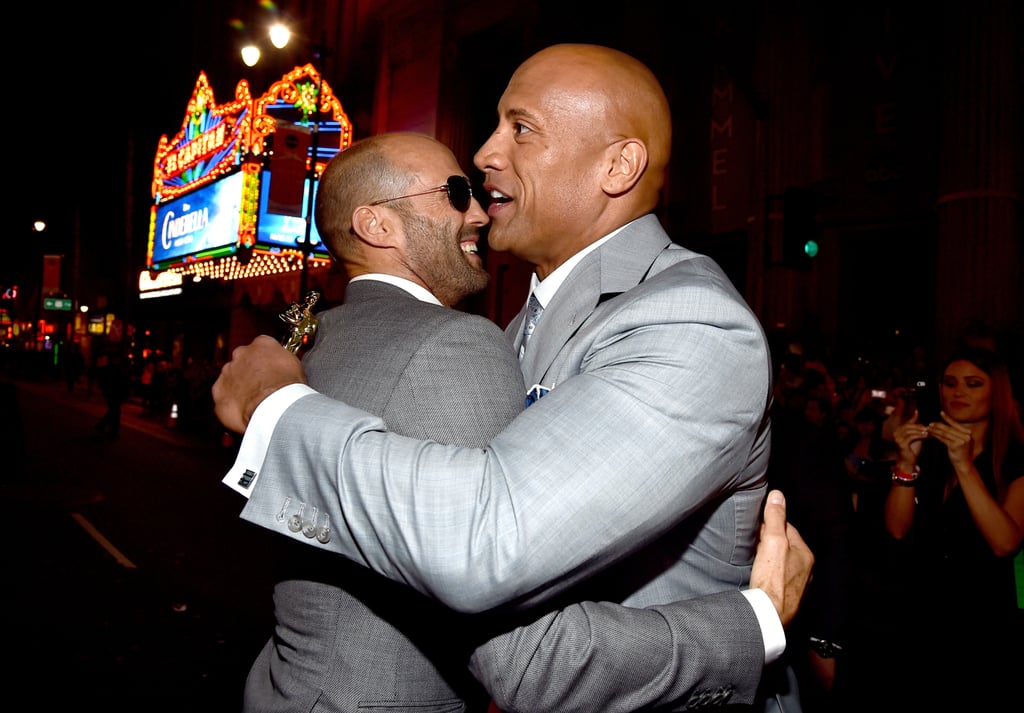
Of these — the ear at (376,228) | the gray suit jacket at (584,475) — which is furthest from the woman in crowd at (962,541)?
the ear at (376,228)

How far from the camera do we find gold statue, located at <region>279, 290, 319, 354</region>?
6.26ft

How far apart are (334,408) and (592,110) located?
1.21m

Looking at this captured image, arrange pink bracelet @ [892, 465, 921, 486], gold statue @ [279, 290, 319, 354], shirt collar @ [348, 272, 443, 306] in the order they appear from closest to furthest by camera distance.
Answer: gold statue @ [279, 290, 319, 354], shirt collar @ [348, 272, 443, 306], pink bracelet @ [892, 465, 921, 486]

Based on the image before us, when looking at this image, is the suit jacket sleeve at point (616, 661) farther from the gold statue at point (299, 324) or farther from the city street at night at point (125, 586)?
the city street at night at point (125, 586)

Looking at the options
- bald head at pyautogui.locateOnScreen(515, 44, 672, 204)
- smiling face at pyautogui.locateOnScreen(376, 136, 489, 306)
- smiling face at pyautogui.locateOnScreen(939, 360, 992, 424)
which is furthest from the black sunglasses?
smiling face at pyautogui.locateOnScreen(939, 360, 992, 424)

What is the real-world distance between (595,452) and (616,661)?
467mm

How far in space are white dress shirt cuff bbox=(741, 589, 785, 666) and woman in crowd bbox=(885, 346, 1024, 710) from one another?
2.87 meters

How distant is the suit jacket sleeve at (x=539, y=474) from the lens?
1194 mm

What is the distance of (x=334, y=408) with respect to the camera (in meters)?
1.36

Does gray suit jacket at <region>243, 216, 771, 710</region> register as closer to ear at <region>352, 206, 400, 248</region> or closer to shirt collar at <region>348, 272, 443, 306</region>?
shirt collar at <region>348, 272, 443, 306</region>

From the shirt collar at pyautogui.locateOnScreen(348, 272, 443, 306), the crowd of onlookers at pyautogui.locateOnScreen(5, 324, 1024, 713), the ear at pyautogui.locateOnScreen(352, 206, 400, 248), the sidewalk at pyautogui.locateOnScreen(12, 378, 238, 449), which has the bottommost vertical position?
the sidewalk at pyautogui.locateOnScreen(12, 378, 238, 449)

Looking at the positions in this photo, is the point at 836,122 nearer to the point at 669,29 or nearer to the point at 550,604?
the point at 669,29

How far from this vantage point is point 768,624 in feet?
5.46

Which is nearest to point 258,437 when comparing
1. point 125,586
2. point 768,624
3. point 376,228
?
point 376,228
